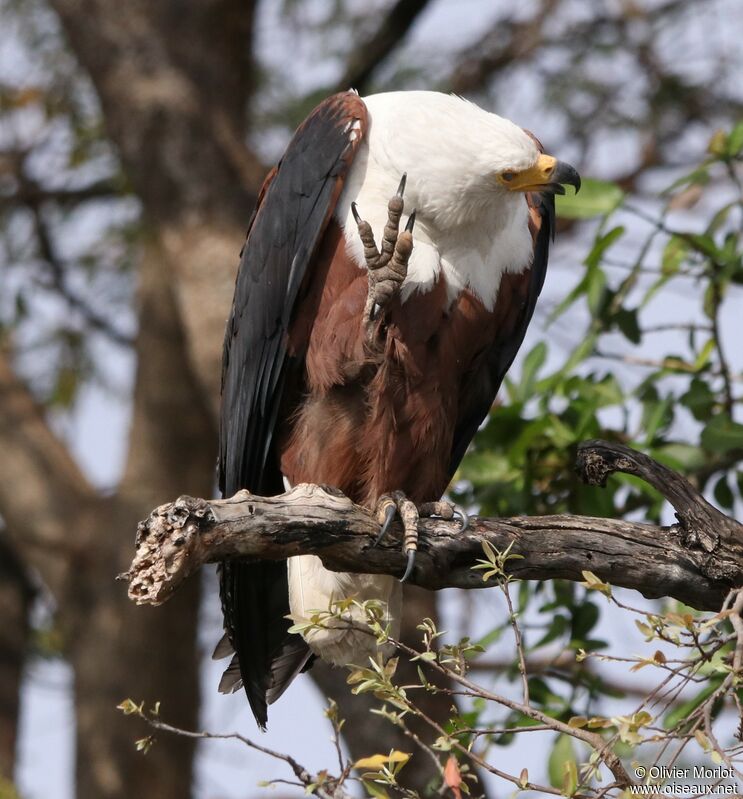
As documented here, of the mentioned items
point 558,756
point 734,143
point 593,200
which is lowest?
point 558,756

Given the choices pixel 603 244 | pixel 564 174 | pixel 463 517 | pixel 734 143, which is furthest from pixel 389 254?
pixel 734 143

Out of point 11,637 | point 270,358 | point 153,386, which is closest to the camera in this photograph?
point 270,358

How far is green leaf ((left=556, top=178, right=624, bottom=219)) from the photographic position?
329 centimetres

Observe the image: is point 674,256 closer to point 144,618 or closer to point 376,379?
point 376,379

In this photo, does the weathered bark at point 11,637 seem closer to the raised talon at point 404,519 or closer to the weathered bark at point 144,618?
the weathered bark at point 144,618

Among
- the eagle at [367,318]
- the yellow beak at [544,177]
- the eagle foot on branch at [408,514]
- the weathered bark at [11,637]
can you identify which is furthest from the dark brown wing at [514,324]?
the weathered bark at [11,637]

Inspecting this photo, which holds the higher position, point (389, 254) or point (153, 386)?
point (389, 254)

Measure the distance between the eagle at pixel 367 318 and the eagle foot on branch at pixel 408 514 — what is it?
0.03 ft

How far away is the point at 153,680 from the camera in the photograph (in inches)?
239

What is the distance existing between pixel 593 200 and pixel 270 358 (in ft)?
3.22

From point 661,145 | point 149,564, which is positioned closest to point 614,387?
point 149,564

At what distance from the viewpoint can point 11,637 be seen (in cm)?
720

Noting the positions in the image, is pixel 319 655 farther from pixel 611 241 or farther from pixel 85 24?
pixel 85 24

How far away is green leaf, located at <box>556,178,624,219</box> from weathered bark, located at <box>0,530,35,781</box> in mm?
4935
